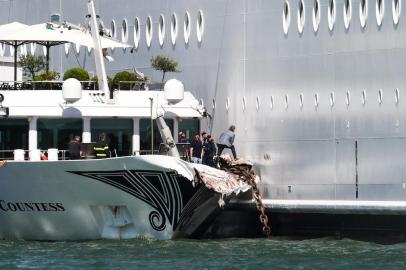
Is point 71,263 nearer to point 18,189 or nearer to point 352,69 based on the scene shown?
point 18,189

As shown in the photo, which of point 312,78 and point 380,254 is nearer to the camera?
point 380,254

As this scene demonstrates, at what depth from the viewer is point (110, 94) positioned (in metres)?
29.3

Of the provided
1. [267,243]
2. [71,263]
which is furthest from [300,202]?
[71,263]

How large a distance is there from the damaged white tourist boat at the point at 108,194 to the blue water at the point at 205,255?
1.27ft

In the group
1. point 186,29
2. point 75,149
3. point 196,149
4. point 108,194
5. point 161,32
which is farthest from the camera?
point 161,32

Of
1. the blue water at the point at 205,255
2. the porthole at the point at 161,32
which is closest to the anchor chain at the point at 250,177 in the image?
the blue water at the point at 205,255

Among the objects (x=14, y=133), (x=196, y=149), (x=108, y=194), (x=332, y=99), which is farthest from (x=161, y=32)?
(x=108, y=194)

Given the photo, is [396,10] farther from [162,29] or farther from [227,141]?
[162,29]

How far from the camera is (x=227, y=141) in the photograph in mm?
28094

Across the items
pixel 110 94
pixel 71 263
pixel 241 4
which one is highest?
pixel 241 4

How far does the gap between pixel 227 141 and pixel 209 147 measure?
0.40m

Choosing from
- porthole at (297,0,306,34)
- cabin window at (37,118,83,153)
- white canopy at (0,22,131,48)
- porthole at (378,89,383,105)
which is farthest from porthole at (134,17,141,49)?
porthole at (378,89,383,105)

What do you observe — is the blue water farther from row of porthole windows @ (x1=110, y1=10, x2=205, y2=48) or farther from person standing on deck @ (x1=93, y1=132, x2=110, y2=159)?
row of porthole windows @ (x1=110, y1=10, x2=205, y2=48)

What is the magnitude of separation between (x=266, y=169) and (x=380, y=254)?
16.4ft
